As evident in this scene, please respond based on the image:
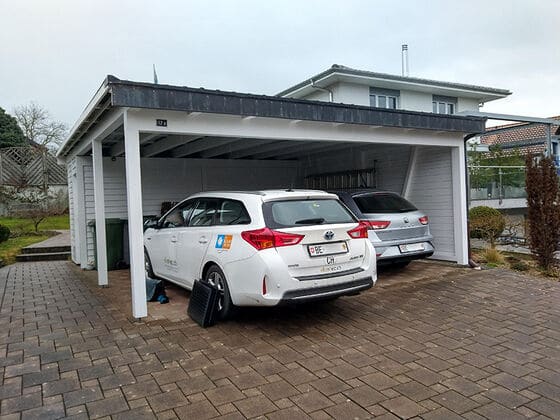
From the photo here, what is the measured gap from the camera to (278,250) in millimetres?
4352

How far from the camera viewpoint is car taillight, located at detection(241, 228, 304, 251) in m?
4.37

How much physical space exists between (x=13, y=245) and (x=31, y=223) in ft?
14.7

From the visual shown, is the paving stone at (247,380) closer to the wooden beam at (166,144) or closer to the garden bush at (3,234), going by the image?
the wooden beam at (166,144)

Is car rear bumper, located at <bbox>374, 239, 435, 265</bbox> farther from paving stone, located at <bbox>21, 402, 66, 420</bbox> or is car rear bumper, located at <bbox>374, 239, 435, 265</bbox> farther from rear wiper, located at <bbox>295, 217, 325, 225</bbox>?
paving stone, located at <bbox>21, 402, 66, 420</bbox>

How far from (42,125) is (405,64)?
900 inches

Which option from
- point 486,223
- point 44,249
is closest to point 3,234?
point 44,249

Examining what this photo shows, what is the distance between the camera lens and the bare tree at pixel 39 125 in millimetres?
27172

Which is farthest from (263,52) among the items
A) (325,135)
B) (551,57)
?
(325,135)

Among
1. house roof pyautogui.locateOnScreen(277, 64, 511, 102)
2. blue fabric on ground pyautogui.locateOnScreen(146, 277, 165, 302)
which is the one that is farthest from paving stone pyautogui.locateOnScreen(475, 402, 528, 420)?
house roof pyautogui.locateOnScreen(277, 64, 511, 102)

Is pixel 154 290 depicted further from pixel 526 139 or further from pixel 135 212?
pixel 526 139

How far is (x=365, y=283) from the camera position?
4867 millimetres

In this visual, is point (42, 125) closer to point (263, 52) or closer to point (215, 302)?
point (263, 52)

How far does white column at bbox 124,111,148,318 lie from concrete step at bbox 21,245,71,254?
777 cm

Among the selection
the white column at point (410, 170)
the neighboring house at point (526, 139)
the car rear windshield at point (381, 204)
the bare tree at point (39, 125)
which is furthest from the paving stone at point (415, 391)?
the bare tree at point (39, 125)
